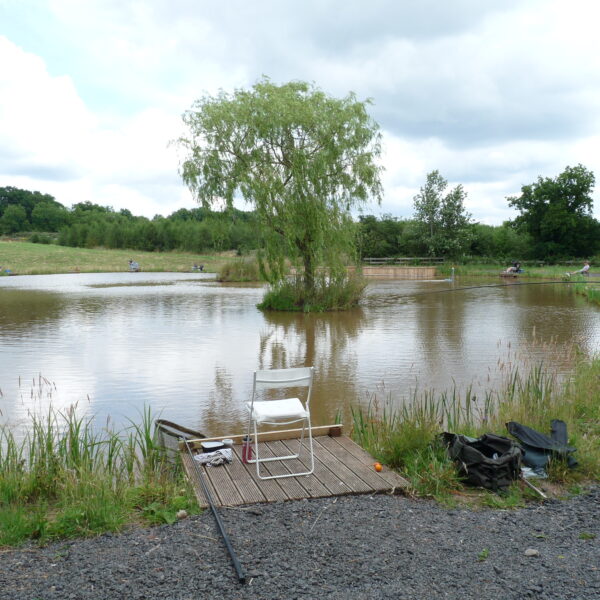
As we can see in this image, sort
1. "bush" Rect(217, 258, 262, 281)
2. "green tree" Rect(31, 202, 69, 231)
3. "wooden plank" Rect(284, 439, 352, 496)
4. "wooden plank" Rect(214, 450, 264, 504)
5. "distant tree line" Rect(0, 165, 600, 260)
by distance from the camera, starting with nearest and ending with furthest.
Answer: "wooden plank" Rect(214, 450, 264, 504)
"wooden plank" Rect(284, 439, 352, 496)
"bush" Rect(217, 258, 262, 281)
"distant tree line" Rect(0, 165, 600, 260)
"green tree" Rect(31, 202, 69, 231)

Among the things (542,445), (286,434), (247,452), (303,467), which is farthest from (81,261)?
(542,445)

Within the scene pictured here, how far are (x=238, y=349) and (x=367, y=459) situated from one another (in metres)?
7.81

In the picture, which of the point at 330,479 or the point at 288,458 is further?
the point at 288,458

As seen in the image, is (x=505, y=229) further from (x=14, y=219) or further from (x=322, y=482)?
(x=14, y=219)

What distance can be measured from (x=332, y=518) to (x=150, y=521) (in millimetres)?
1236

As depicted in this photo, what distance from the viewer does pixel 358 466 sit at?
5043 mm

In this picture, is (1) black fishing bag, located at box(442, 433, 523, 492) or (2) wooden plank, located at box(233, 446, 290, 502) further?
(1) black fishing bag, located at box(442, 433, 523, 492)

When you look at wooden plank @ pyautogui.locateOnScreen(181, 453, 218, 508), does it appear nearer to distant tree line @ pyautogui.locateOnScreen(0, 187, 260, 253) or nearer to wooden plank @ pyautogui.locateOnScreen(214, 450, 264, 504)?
wooden plank @ pyautogui.locateOnScreen(214, 450, 264, 504)

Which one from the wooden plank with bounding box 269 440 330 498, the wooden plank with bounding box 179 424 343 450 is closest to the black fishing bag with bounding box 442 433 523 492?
the wooden plank with bounding box 269 440 330 498

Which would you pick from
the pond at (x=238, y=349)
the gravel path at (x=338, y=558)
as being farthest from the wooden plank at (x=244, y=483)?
the pond at (x=238, y=349)

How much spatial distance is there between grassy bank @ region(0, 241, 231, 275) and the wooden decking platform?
3911 cm

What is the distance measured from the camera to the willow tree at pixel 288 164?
18.0 meters

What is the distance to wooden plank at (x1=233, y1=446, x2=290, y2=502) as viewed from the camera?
4422 mm

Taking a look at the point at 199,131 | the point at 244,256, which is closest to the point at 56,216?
the point at 244,256
